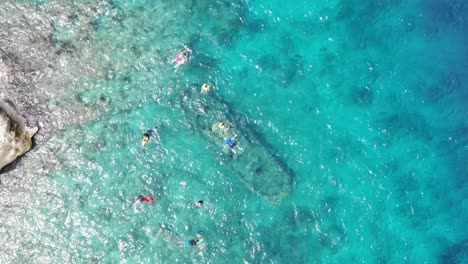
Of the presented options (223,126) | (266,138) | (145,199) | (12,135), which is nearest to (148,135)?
(145,199)

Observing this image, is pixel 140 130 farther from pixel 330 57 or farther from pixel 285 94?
pixel 330 57

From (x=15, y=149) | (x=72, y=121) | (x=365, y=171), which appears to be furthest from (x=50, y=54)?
(x=365, y=171)

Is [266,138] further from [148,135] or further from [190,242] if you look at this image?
[190,242]

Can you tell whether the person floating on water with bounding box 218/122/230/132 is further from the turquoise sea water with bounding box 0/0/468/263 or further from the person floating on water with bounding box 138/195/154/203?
the person floating on water with bounding box 138/195/154/203

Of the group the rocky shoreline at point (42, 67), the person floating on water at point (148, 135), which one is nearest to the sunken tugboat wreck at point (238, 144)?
the person floating on water at point (148, 135)

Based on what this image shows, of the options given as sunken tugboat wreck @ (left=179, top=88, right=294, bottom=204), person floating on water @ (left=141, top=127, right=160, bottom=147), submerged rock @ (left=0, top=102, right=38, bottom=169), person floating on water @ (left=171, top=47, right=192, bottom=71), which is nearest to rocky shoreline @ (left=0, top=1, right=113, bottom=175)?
submerged rock @ (left=0, top=102, right=38, bottom=169)
